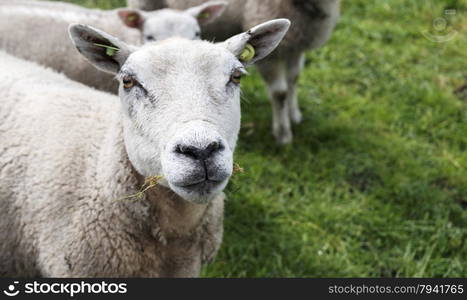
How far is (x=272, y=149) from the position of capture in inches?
239

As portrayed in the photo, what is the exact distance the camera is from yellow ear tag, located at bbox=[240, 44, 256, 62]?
327 centimetres

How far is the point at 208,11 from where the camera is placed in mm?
5523

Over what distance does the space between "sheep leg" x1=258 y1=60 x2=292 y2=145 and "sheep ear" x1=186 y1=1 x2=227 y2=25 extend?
70cm

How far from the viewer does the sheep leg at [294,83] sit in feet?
19.8

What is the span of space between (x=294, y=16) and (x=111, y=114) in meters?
2.46

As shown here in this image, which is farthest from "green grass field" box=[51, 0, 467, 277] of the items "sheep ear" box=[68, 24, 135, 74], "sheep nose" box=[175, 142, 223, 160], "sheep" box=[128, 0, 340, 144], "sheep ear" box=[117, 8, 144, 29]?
"sheep nose" box=[175, 142, 223, 160]

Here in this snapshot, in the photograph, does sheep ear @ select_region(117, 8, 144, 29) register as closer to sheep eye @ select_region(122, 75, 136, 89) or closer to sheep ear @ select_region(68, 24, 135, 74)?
sheep ear @ select_region(68, 24, 135, 74)

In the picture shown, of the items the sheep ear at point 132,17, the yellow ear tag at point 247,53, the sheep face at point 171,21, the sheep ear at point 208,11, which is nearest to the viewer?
the yellow ear tag at point 247,53

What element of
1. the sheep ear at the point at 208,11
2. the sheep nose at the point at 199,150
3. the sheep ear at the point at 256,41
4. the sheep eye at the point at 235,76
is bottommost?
the sheep ear at the point at 208,11

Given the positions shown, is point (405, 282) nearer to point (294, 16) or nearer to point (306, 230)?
point (306, 230)

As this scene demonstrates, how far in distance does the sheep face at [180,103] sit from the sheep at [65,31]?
2.02 metres

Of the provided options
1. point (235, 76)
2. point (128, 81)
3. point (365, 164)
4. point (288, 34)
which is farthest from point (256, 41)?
point (365, 164)

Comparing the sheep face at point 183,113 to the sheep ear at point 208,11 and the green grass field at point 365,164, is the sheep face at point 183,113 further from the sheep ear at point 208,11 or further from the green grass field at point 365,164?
the sheep ear at point 208,11

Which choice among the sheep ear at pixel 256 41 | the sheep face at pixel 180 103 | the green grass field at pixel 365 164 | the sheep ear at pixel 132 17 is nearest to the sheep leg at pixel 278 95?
the green grass field at pixel 365 164
